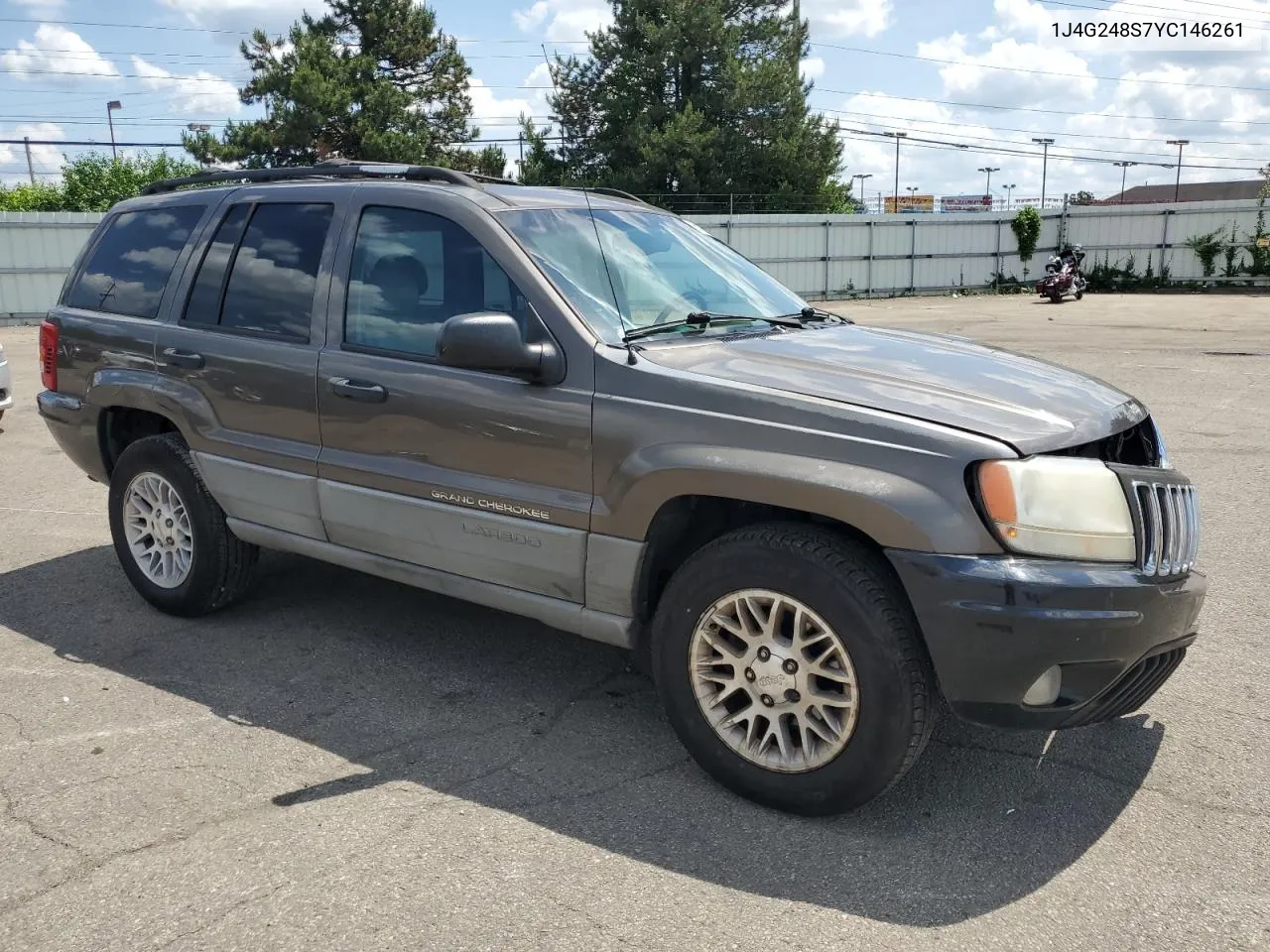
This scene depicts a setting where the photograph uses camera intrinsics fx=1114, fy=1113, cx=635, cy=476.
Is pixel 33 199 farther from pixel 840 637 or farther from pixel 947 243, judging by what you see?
pixel 840 637

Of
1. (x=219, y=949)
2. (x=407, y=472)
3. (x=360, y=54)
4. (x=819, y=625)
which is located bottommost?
(x=219, y=949)

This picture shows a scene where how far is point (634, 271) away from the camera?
160 inches

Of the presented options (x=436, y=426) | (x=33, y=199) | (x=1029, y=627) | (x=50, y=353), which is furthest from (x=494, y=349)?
(x=33, y=199)

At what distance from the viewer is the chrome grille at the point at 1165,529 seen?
306 centimetres

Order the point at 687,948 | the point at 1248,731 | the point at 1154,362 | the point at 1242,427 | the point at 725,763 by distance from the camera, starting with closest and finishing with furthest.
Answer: the point at 687,948 → the point at 725,763 → the point at 1248,731 → the point at 1242,427 → the point at 1154,362

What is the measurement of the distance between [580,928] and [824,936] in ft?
1.97

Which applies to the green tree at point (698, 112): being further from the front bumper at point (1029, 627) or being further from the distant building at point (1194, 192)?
the distant building at point (1194, 192)

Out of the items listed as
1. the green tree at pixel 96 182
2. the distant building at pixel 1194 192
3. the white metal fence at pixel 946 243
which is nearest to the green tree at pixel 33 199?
the green tree at pixel 96 182

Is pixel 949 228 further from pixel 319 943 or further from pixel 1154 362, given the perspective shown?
pixel 319 943

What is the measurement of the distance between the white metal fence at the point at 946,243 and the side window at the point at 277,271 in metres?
24.1

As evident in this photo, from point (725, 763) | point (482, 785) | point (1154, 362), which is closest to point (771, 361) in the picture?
point (725, 763)

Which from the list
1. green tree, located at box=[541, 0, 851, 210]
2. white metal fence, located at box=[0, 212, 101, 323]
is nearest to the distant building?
green tree, located at box=[541, 0, 851, 210]

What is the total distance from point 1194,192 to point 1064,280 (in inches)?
3862

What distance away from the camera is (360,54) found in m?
39.3
